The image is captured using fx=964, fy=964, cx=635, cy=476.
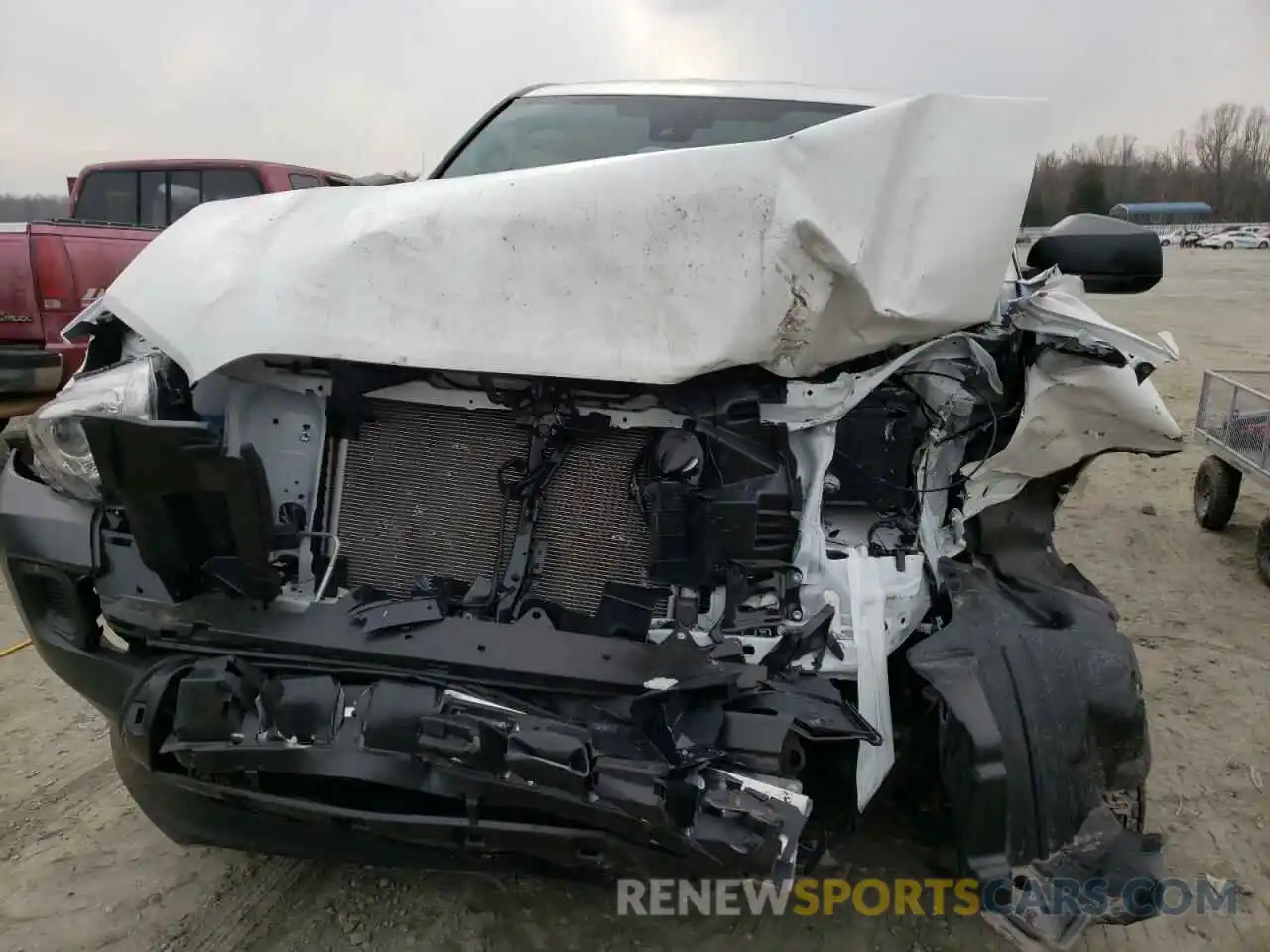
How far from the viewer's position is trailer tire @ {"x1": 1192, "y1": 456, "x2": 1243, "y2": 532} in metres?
5.41

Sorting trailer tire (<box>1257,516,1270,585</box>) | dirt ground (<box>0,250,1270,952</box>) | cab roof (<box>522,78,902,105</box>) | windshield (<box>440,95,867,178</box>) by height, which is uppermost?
cab roof (<box>522,78,902,105</box>)

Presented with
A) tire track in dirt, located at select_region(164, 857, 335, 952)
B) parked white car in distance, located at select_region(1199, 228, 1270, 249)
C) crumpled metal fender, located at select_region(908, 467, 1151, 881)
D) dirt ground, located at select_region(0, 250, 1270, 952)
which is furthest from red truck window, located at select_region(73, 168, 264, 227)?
parked white car in distance, located at select_region(1199, 228, 1270, 249)

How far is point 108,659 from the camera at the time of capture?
218cm

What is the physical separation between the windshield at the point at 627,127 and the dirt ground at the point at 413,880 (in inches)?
92.4

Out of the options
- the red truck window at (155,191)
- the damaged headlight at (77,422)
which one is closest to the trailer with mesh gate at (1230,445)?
the damaged headlight at (77,422)

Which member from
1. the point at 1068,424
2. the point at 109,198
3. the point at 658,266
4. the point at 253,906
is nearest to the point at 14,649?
the point at 253,906

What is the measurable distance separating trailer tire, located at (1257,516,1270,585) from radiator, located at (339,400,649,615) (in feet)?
13.1

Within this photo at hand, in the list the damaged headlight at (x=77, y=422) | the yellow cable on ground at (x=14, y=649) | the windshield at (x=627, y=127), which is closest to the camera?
the damaged headlight at (x=77, y=422)

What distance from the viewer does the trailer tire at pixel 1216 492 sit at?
541 centimetres

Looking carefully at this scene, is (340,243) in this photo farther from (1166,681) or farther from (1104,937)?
(1166,681)

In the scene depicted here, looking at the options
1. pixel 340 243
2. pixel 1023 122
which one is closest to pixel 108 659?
pixel 340 243

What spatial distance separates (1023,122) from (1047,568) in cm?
112

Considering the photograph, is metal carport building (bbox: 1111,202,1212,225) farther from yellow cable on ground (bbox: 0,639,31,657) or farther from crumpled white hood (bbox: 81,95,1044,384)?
yellow cable on ground (bbox: 0,639,31,657)

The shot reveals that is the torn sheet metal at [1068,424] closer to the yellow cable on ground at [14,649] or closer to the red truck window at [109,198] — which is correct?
the yellow cable on ground at [14,649]
